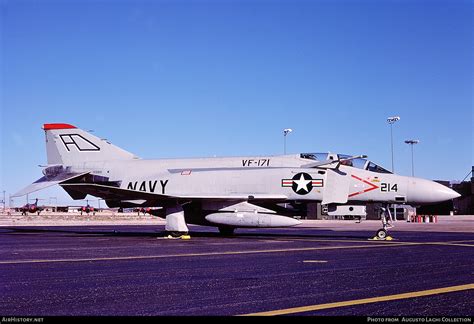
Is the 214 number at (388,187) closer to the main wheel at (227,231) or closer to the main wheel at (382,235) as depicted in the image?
the main wheel at (382,235)

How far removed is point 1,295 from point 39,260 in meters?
5.51

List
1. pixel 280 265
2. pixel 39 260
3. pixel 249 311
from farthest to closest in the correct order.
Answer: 1. pixel 39 260
2. pixel 280 265
3. pixel 249 311

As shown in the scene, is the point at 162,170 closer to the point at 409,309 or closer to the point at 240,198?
the point at 240,198

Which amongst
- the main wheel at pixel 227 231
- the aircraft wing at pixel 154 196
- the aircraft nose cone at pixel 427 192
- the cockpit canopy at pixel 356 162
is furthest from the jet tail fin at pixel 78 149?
the aircraft nose cone at pixel 427 192

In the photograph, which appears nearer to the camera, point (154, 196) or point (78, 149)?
point (154, 196)

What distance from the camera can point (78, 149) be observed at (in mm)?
27406

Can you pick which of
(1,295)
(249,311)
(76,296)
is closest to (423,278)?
(249,311)

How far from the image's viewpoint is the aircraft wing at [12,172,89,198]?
2390cm

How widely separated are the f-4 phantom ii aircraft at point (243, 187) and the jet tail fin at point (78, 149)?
73 cm

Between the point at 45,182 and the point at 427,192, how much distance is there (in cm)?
1651

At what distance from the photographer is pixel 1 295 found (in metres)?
7.24

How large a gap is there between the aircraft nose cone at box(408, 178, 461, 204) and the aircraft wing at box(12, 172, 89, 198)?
47.4 feet

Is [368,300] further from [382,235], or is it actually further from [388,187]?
[388,187]

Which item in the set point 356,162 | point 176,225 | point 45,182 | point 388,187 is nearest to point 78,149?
point 45,182
